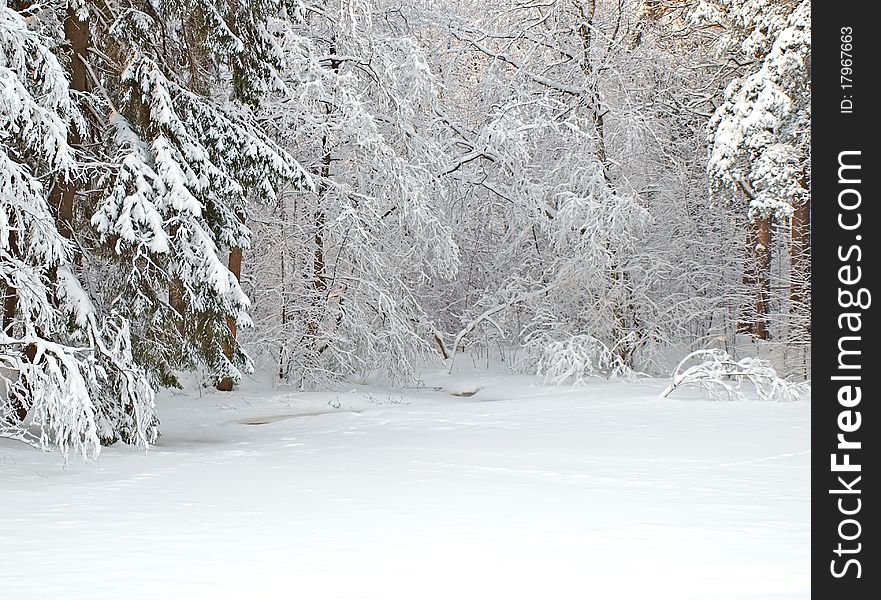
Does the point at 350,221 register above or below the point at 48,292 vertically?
above

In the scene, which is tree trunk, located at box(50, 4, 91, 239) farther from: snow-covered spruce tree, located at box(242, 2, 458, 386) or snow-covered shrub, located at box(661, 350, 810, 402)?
snow-covered shrub, located at box(661, 350, 810, 402)

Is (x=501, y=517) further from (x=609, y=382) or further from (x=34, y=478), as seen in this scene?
(x=609, y=382)

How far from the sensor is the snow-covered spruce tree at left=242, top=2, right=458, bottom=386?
16.5m

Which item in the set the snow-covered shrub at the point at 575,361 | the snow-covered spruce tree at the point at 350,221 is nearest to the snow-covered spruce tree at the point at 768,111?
the snow-covered shrub at the point at 575,361

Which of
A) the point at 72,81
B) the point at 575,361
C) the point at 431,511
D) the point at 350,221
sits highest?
the point at 72,81

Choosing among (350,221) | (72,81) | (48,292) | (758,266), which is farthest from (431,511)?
(758,266)

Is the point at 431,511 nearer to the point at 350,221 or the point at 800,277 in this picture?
the point at 350,221

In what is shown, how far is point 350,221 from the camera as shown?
1662cm

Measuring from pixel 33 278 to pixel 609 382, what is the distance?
10229 mm

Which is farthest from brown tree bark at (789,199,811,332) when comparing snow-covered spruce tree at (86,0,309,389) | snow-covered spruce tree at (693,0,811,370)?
snow-covered spruce tree at (86,0,309,389)

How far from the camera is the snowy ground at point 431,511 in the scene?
503cm
